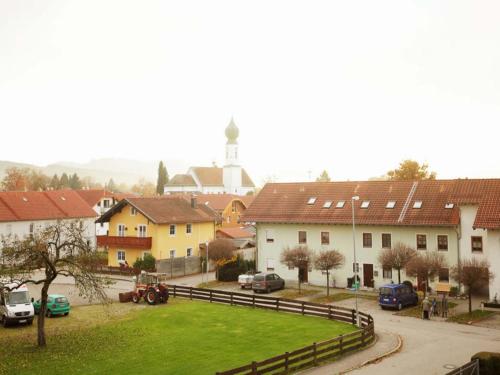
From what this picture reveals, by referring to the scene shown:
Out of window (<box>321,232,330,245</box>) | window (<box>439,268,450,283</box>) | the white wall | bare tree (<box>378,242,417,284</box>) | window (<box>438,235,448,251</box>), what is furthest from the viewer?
window (<box>321,232,330,245</box>)

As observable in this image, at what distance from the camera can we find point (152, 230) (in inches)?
2189

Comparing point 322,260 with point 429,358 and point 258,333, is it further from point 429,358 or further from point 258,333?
point 429,358

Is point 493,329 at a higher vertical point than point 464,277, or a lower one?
lower

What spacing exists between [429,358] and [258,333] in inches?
344

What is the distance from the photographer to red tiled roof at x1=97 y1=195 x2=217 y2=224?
184 ft

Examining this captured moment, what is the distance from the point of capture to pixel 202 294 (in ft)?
127

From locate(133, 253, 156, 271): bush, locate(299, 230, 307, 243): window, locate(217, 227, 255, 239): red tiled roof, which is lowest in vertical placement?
locate(133, 253, 156, 271): bush

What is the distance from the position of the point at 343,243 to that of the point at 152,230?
2153 centimetres

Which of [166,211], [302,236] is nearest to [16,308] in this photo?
[302,236]

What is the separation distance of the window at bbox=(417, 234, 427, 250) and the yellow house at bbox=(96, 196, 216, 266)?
26749 mm

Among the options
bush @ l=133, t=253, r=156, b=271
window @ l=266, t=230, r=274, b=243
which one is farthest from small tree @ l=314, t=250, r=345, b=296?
bush @ l=133, t=253, r=156, b=271

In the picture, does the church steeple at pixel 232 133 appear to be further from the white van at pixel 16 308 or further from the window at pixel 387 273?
the white van at pixel 16 308

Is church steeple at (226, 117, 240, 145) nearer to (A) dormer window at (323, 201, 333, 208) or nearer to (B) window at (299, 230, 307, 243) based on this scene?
(A) dormer window at (323, 201, 333, 208)

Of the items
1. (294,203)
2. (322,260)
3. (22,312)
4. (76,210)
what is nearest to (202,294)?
(322,260)
